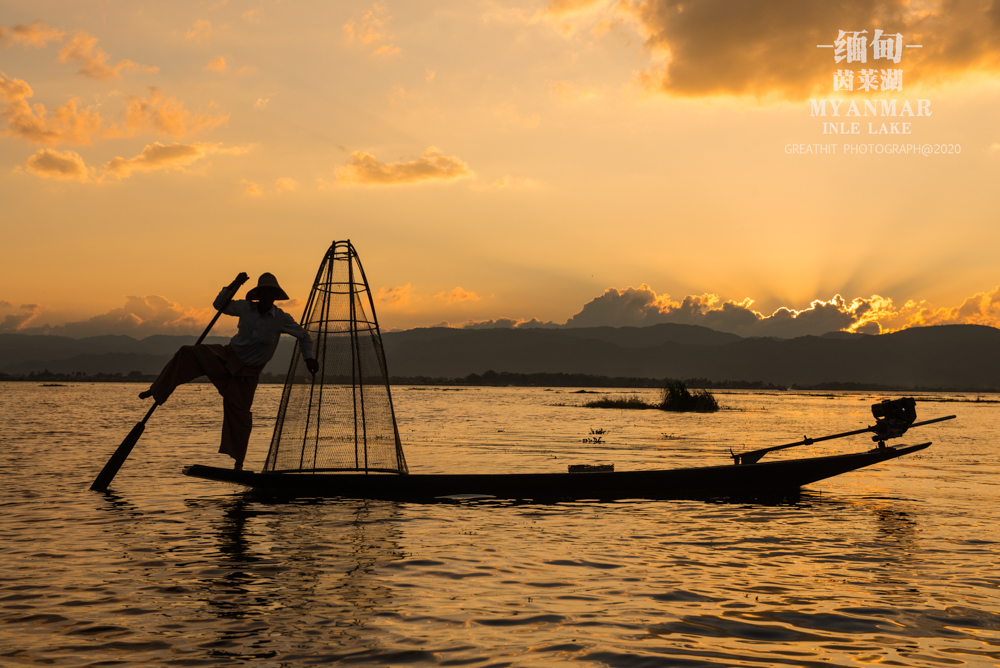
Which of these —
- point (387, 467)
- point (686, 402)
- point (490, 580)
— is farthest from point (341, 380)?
point (686, 402)

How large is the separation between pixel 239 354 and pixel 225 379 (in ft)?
1.47

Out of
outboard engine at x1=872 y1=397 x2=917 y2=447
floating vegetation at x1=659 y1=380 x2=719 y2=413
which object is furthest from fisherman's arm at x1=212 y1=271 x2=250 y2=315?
floating vegetation at x1=659 y1=380 x2=719 y2=413

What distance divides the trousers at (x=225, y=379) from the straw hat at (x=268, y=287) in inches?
37.8

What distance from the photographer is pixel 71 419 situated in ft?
124

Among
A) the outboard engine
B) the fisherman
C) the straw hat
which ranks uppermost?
the straw hat

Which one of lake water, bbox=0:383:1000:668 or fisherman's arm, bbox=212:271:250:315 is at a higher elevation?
fisherman's arm, bbox=212:271:250:315

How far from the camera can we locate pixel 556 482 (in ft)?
41.8

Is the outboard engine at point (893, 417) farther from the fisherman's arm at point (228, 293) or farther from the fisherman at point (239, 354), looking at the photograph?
the fisherman's arm at point (228, 293)

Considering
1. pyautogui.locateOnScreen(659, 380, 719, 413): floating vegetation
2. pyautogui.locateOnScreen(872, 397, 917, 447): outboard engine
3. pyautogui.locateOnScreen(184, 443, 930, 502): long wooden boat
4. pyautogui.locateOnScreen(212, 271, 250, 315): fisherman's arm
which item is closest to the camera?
pyautogui.locateOnScreen(212, 271, 250, 315): fisherman's arm

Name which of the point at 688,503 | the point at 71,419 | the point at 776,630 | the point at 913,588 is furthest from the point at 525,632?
the point at 71,419

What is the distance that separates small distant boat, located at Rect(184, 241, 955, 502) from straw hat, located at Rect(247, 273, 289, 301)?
42.8 inches

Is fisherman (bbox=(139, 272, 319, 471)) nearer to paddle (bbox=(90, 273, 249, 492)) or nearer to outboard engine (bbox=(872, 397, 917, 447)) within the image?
paddle (bbox=(90, 273, 249, 492))

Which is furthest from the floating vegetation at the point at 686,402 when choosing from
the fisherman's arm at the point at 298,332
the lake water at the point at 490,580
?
the fisherman's arm at the point at 298,332

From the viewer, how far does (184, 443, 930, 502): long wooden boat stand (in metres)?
12.5
